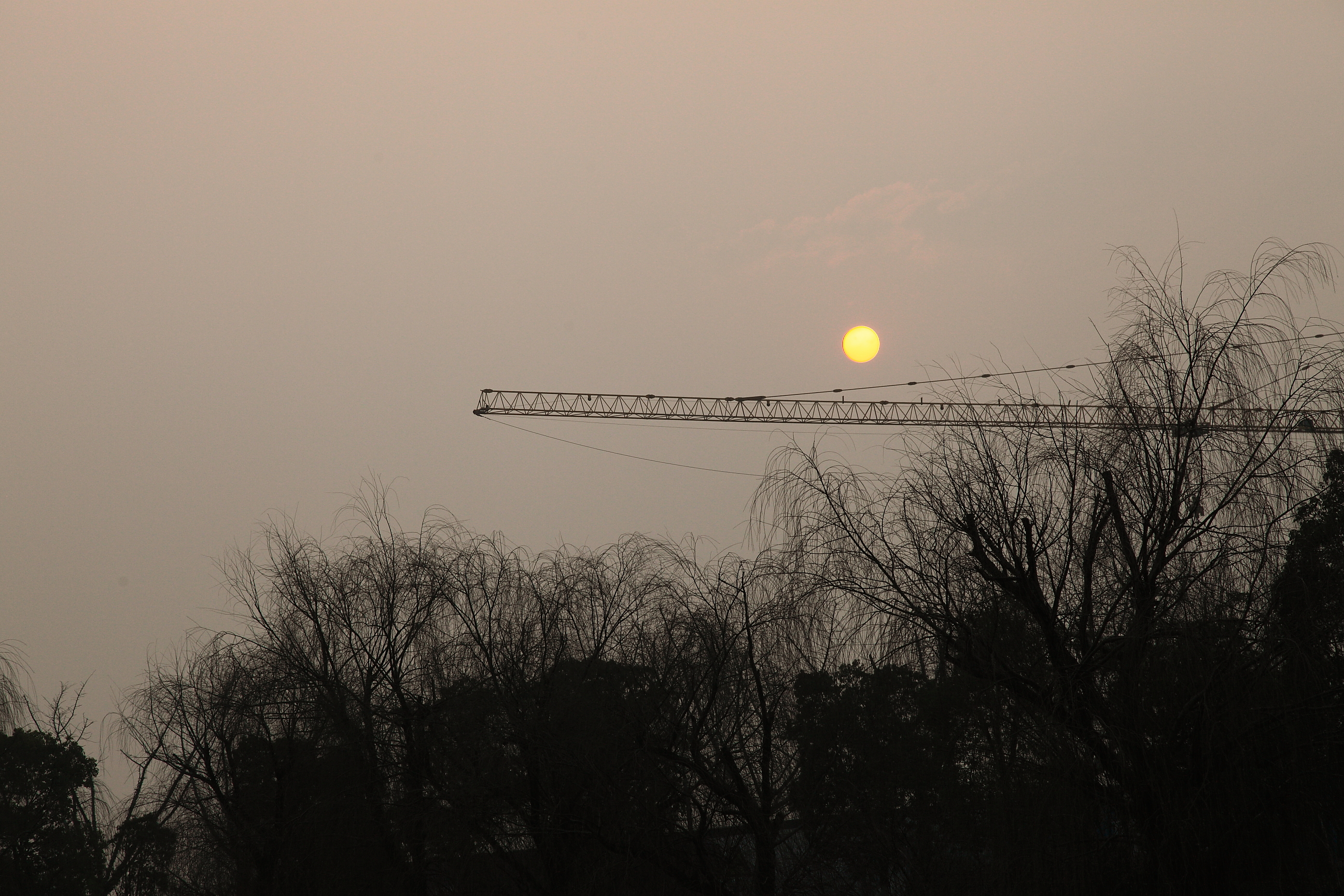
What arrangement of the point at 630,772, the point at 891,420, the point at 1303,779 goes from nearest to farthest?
1. the point at 1303,779
2. the point at 630,772
3. the point at 891,420

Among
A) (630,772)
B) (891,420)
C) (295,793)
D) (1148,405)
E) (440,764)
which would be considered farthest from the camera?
(891,420)

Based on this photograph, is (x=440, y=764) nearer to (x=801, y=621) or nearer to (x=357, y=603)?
(x=357, y=603)

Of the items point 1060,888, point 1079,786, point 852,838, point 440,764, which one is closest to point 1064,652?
point 1079,786

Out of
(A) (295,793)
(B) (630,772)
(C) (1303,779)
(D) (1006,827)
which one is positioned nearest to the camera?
(C) (1303,779)

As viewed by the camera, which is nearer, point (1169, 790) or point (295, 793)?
point (1169, 790)

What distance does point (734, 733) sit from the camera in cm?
1238

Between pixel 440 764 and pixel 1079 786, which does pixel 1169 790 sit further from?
pixel 440 764

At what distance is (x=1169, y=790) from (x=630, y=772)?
19.7 ft

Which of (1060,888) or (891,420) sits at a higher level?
(891,420)

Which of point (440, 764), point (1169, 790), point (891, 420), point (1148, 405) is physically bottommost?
point (1169, 790)

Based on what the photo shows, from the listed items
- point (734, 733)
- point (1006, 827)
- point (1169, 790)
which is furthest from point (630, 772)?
point (1169, 790)

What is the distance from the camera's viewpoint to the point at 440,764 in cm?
1357

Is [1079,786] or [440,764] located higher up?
[440,764]

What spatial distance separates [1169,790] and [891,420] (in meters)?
57.0
